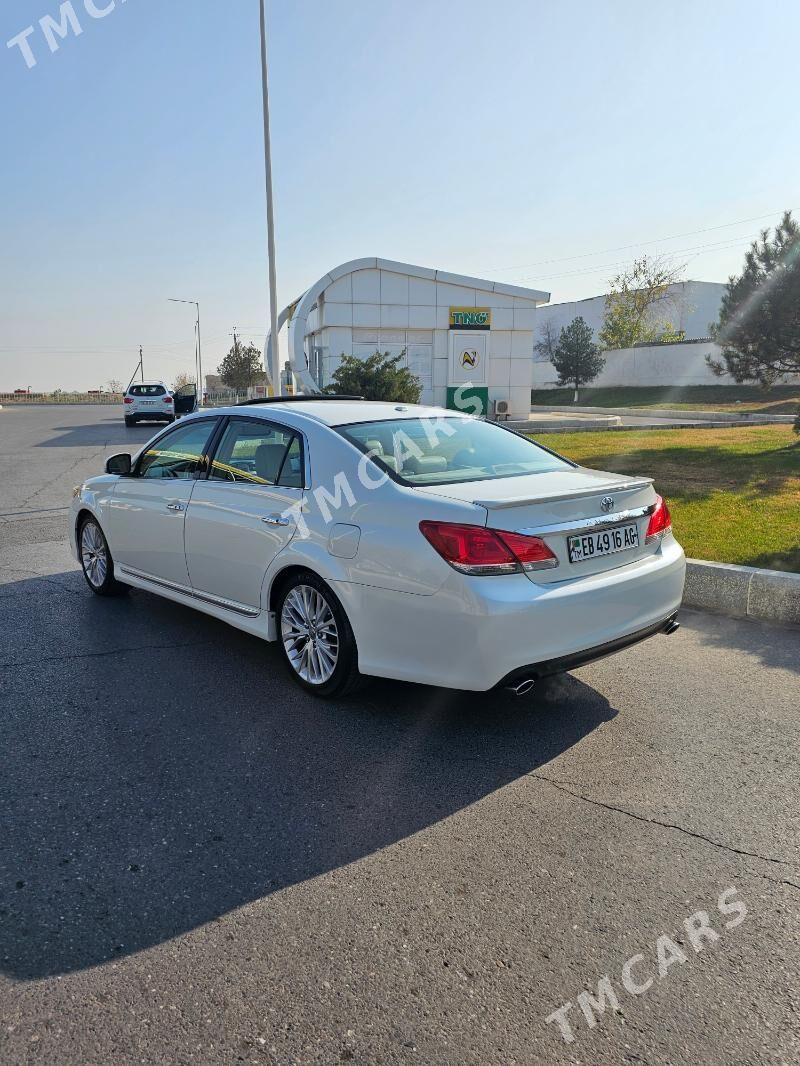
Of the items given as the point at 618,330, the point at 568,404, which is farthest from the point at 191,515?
the point at 618,330

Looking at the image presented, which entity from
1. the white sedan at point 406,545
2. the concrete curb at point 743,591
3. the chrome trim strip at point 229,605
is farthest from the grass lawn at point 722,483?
the chrome trim strip at point 229,605

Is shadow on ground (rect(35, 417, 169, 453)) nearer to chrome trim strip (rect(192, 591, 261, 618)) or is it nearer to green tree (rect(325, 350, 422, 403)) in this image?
green tree (rect(325, 350, 422, 403))

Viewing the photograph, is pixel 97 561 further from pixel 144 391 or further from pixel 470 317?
pixel 144 391

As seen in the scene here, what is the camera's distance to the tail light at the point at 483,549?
11.4 feet

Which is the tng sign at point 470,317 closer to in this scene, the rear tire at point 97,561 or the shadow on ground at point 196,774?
the rear tire at point 97,561

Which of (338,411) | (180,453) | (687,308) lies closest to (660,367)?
(687,308)

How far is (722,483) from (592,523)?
7210mm

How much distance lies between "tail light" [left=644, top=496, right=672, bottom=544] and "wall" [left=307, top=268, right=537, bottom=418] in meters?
20.7

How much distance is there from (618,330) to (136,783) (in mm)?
63327

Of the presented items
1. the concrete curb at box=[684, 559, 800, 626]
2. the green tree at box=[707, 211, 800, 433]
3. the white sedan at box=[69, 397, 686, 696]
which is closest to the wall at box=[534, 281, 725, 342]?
the green tree at box=[707, 211, 800, 433]

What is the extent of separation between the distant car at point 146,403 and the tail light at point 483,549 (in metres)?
26.8

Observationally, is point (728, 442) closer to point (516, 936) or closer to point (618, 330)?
point (516, 936)

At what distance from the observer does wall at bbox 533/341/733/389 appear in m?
51.3

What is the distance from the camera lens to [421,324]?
83.3 feet
